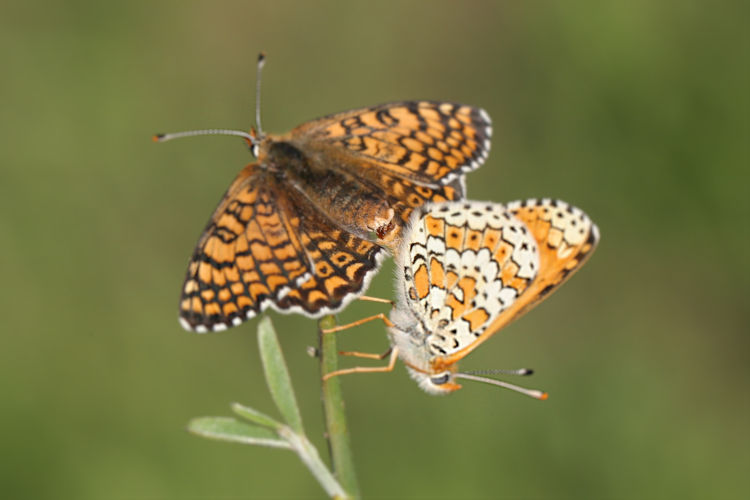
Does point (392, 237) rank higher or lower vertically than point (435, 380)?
higher

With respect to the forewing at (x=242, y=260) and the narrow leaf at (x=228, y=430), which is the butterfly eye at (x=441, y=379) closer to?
the forewing at (x=242, y=260)

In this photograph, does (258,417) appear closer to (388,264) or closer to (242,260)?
(242,260)

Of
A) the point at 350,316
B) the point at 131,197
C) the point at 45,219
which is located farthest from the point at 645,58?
the point at 45,219

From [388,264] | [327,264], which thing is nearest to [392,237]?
[327,264]

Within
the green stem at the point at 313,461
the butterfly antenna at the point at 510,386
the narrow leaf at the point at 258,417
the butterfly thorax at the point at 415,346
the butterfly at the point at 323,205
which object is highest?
the butterfly at the point at 323,205


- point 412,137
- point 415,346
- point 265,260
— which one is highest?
point 412,137

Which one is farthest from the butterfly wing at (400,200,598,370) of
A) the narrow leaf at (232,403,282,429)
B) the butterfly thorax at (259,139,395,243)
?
the narrow leaf at (232,403,282,429)

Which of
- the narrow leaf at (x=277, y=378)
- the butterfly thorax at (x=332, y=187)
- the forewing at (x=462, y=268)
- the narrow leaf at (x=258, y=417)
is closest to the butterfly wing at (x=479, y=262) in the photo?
the forewing at (x=462, y=268)
